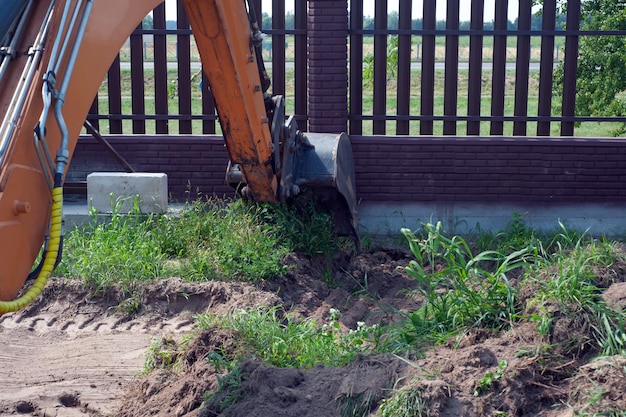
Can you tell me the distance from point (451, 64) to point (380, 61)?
2.55 ft

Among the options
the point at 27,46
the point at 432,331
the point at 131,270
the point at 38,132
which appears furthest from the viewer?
the point at 131,270

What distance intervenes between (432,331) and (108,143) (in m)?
5.60

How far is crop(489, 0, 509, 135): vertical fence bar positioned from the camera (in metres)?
9.13

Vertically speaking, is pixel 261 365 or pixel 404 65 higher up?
pixel 404 65

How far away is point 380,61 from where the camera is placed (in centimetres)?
937

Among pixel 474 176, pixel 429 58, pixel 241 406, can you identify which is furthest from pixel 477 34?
pixel 241 406

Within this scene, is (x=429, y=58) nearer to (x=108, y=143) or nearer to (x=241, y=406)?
(x=108, y=143)

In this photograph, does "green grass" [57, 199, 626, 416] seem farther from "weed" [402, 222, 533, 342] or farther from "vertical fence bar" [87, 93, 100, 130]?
"vertical fence bar" [87, 93, 100, 130]

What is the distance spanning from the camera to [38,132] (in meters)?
3.69

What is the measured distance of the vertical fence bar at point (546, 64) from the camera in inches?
360

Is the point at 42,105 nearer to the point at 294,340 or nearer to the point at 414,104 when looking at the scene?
the point at 294,340

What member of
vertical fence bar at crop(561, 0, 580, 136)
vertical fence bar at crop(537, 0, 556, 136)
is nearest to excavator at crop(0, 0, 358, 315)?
vertical fence bar at crop(537, 0, 556, 136)

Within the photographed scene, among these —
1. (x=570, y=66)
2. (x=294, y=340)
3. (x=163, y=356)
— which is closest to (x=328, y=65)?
(x=570, y=66)

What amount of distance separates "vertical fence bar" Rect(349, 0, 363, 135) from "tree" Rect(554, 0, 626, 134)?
250 cm
